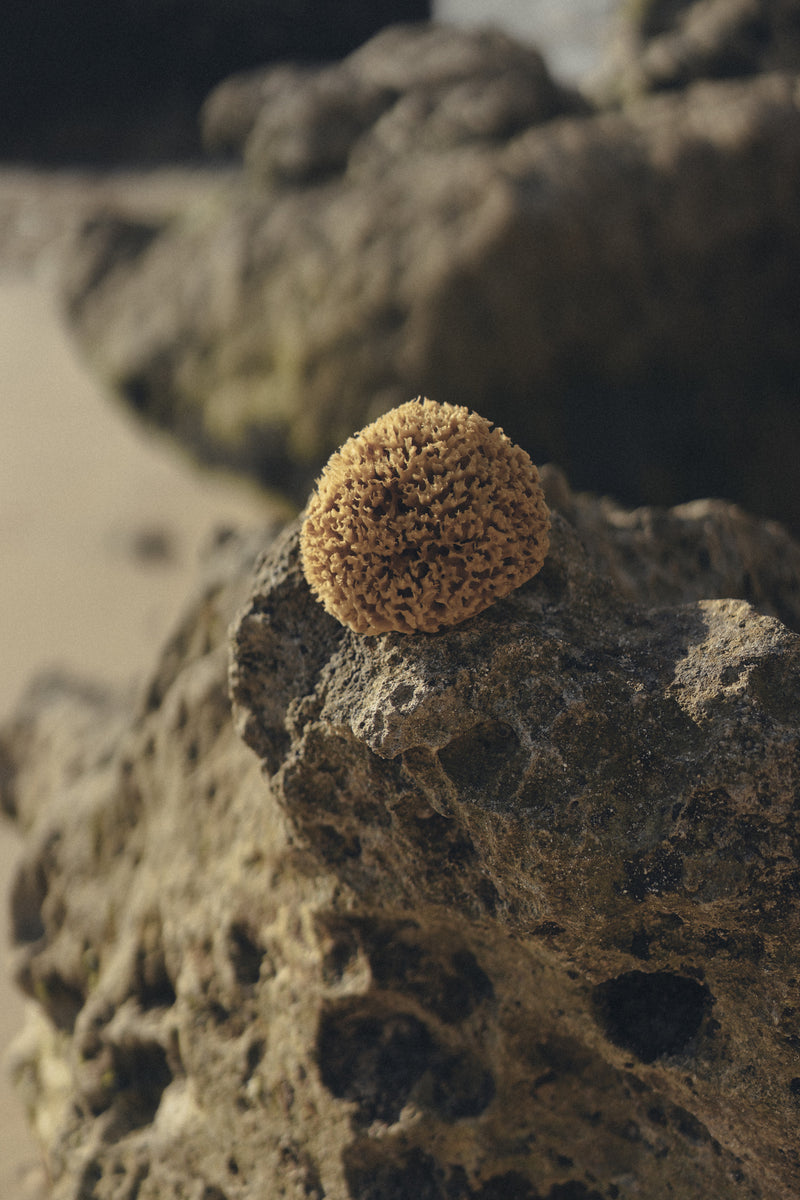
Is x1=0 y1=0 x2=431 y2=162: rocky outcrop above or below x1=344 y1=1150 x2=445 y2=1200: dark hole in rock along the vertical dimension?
above

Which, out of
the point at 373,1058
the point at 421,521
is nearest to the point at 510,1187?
the point at 373,1058

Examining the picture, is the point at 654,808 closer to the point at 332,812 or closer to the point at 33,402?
the point at 332,812

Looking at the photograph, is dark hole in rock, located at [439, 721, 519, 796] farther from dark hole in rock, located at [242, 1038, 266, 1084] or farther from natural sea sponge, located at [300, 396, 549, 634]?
dark hole in rock, located at [242, 1038, 266, 1084]

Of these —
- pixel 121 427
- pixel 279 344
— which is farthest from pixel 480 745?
pixel 121 427

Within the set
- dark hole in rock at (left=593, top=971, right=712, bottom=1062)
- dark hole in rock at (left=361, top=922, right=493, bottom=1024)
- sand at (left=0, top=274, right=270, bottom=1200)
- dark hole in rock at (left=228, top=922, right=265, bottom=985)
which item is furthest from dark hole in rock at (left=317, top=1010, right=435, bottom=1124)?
sand at (left=0, top=274, right=270, bottom=1200)

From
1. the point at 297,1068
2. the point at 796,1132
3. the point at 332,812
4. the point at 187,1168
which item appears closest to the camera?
the point at 796,1132

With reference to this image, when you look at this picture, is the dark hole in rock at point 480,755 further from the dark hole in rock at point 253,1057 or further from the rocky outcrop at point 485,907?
the dark hole in rock at point 253,1057

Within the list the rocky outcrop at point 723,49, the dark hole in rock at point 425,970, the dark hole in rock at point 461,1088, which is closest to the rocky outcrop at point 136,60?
the rocky outcrop at point 723,49

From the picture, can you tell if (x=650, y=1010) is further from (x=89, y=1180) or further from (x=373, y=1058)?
(x=89, y=1180)
